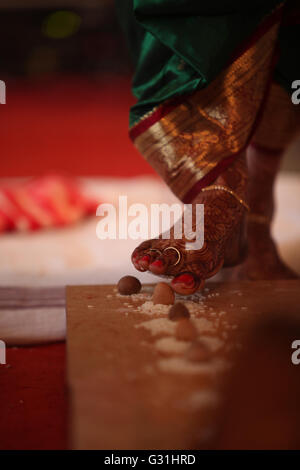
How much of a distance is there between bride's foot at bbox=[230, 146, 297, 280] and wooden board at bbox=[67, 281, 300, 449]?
0.93ft

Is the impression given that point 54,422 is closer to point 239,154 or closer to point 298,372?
point 298,372

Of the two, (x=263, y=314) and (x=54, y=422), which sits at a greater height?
(x=263, y=314)

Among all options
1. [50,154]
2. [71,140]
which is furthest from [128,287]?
[71,140]

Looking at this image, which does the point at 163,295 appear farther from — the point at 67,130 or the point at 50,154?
the point at 67,130

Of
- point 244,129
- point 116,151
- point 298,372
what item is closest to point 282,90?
point 244,129

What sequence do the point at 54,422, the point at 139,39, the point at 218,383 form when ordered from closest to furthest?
1. the point at 218,383
2. the point at 54,422
3. the point at 139,39

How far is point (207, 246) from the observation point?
2.57ft

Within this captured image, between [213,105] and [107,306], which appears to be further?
[213,105]

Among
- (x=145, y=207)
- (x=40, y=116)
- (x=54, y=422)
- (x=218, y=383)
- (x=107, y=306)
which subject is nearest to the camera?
(x=218, y=383)

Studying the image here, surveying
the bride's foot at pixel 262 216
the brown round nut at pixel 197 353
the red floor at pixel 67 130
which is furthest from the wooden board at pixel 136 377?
the red floor at pixel 67 130

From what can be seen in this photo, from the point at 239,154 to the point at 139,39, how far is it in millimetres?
294

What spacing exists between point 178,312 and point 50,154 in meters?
2.67

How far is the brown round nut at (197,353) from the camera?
0.57 m

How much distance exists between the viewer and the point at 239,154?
0.89 m
